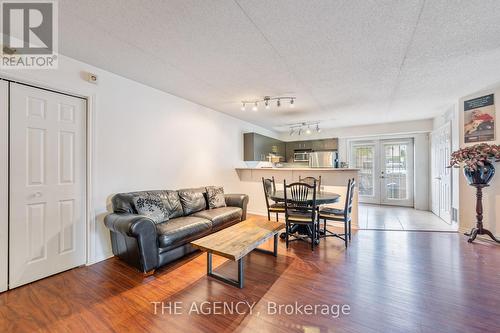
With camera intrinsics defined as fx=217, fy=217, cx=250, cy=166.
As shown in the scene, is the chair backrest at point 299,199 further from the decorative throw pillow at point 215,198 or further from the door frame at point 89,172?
the door frame at point 89,172

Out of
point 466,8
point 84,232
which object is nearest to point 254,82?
point 466,8

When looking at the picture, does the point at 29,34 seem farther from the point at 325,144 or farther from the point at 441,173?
the point at 441,173

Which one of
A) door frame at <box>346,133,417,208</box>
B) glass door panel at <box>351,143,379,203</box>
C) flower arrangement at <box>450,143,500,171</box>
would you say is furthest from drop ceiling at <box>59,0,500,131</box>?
glass door panel at <box>351,143,379,203</box>

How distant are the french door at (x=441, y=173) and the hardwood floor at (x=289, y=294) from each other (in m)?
1.87

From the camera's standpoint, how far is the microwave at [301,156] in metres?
7.09

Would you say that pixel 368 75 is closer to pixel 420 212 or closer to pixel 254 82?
pixel 254 82

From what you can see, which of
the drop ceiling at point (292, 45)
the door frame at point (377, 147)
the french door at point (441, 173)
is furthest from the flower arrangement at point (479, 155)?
the door frame at point (377, 147)

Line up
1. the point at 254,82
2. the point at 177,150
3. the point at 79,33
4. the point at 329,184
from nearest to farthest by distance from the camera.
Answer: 1. the point at 79,33
2. the point at 254,82
3. the point at 177,150
4. the point at 329,184

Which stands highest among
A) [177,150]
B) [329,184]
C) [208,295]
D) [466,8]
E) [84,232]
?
[466,8]

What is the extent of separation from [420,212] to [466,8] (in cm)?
527

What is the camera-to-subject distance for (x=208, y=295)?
206 centimetres

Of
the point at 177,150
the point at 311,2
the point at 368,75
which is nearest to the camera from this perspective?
the point at 311,2

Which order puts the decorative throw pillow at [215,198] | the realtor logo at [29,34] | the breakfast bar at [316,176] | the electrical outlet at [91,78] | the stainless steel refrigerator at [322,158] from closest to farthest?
the realtor logo at [29,34] → the electrical outlet at [91,78] → the decorative throw pillow at [215,198] → the breakfast bar at [316,176] → the stainless steel refrigerator at [322,158]

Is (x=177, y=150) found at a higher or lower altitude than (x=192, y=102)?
lower
